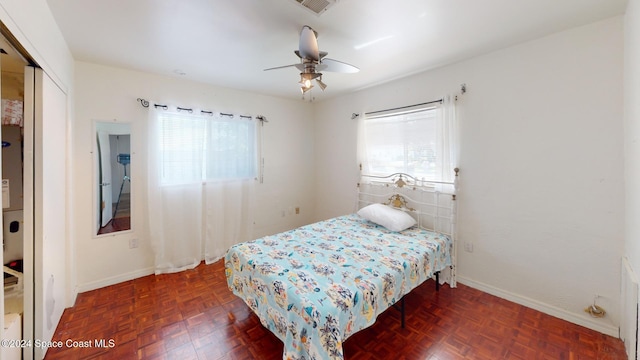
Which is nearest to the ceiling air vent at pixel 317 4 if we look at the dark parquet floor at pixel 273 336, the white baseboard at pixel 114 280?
the dark parquet floor at pixel 273 336

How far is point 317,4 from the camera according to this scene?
5.53ft

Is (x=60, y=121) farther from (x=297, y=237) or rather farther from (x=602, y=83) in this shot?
(x=602, y=83)

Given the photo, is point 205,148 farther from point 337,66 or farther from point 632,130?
point 632,130

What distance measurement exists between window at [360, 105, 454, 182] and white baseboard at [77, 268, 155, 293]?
10.7ft

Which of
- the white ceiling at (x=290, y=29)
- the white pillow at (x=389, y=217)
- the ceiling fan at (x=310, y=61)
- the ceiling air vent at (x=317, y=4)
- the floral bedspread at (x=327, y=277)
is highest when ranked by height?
the white ceiling at (x=290, y=29)

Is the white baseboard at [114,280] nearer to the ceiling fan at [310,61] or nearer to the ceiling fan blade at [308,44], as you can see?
the ceiling fan at [310,61]

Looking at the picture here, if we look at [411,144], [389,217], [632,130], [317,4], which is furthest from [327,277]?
[632,130]

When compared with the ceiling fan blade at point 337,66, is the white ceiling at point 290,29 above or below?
above

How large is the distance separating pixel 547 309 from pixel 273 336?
2.53 metres

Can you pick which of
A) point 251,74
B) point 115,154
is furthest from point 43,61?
point 251,74

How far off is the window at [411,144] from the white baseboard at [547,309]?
3.97 ft

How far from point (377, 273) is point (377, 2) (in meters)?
1.97

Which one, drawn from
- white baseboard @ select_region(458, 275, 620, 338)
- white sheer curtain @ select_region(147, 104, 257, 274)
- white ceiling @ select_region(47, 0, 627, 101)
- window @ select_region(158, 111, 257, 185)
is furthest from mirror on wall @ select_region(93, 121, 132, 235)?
white baseboard @ select_region(458, 275, 620, 338)

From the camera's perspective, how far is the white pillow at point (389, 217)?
113 inches
